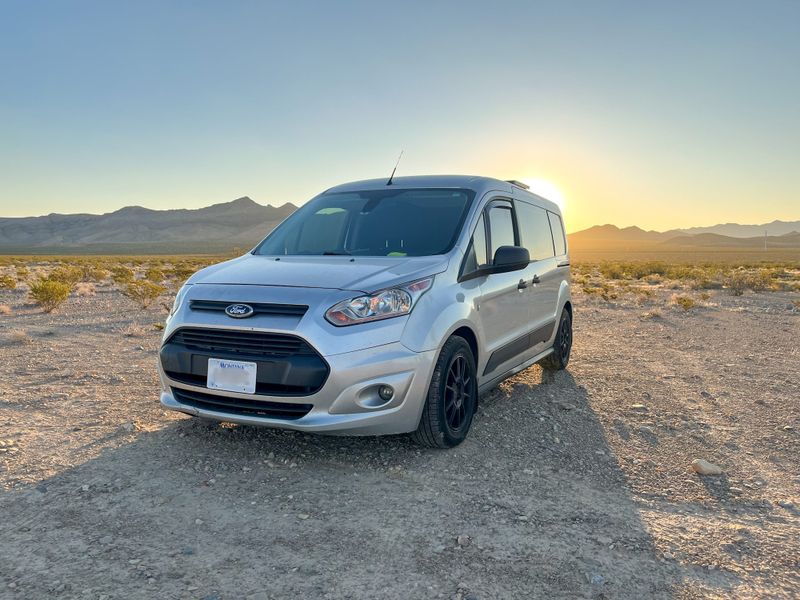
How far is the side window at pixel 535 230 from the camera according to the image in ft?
19.9

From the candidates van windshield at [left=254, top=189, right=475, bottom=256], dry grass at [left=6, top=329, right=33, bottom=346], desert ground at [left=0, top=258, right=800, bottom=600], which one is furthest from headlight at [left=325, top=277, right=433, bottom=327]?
dry grass at [left=6, top=329, right=33, bottom=346]

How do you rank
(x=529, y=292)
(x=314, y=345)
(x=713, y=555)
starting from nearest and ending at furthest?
1. (x=713, y=555)
2. (x=314, y=345)
3. (x=529, y=292)

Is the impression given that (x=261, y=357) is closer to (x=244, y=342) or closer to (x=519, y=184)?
(x=244, y=342)

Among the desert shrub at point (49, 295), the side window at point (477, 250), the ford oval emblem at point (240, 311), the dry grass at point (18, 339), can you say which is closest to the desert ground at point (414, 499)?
the ford oval emblem at point (240, 311)

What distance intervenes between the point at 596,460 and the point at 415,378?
152 centimetres

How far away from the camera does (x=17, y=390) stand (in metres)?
6.00

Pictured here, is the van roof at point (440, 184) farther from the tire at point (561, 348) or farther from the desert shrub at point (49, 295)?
the desert shrub at point (49, 295)

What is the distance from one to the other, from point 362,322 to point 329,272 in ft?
1.88

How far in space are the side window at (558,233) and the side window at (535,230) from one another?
23cm

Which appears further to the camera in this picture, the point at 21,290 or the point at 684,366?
the point at 21,290

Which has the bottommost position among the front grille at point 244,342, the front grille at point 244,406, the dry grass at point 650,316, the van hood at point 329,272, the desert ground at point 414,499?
the dry grass at point 650,316

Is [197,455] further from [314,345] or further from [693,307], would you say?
[693,307]

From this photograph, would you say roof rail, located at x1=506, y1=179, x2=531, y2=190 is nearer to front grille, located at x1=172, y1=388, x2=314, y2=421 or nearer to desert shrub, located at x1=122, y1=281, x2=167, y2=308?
front grille, located at x1=172, y1=388, x2=314, y2=421

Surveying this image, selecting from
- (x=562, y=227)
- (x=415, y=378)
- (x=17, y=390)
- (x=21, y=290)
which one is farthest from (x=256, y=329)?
(x=21, y=290)
